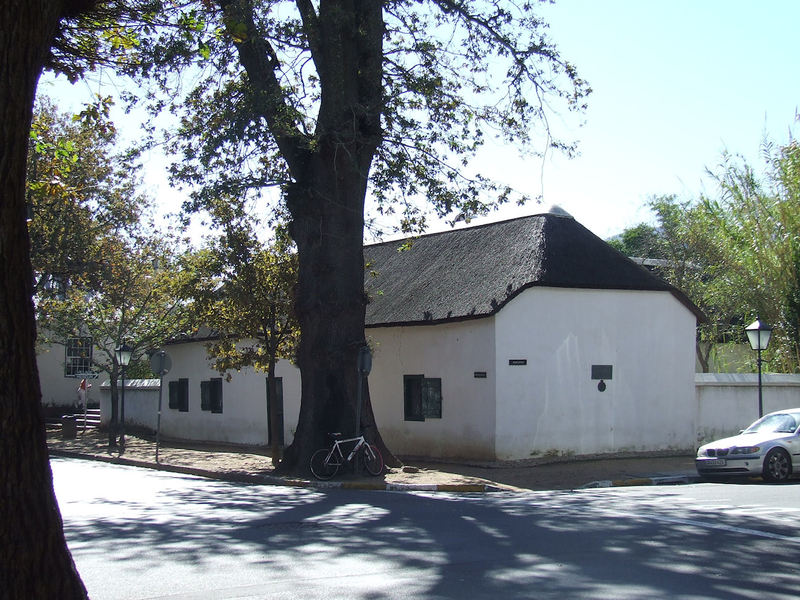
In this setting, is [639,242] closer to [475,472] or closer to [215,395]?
[215,395]

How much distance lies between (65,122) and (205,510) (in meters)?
19.6

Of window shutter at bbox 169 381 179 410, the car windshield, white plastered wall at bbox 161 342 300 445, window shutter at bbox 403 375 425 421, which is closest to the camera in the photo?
the car windshield

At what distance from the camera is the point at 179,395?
3241cm

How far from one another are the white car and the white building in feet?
12.7

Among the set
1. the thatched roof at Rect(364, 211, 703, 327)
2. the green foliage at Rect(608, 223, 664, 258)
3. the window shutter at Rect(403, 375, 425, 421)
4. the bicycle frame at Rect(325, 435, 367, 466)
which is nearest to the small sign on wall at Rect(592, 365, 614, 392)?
the thatched roof at Rect(364, 211, 703, 327)

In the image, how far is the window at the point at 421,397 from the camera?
21844mm

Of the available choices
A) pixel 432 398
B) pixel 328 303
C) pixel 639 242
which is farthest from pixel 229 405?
pixel 639 242

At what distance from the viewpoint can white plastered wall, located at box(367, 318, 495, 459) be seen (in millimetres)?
20266

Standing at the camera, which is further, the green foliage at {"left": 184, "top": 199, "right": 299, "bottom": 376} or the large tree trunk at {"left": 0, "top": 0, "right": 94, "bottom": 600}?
the green foliage at {"left": 184, "top": 199, "right": 299, "bottom": 376}

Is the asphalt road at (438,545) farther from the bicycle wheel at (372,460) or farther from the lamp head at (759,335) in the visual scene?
the lamp head at (759,335)

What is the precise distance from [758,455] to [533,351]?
529 cm

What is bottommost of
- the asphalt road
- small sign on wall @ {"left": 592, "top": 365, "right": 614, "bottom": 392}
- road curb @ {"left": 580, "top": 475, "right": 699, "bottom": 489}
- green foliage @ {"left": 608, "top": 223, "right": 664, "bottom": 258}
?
road curb @ {"left": 580, "top": 475, "right": 699, "bottom": 489}

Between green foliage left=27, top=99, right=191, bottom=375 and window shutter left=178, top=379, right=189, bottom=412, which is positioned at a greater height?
green foliage left=27, top=99, right=191, bottom=375

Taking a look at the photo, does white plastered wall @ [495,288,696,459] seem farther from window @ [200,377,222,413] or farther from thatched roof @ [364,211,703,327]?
window @ [200,377,222,413]
